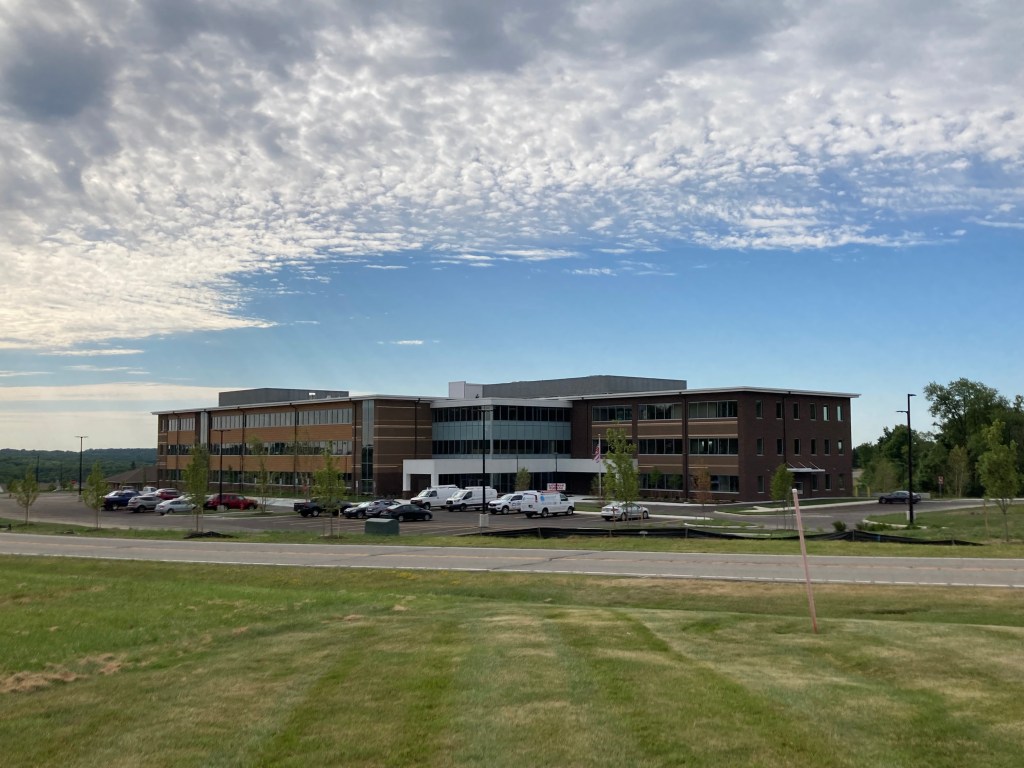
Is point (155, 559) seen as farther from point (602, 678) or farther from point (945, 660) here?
point (945, 660)

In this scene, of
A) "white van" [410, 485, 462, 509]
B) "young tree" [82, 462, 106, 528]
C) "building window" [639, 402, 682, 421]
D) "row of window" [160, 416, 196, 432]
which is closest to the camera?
"young tree" [82, 462, 106, 528]

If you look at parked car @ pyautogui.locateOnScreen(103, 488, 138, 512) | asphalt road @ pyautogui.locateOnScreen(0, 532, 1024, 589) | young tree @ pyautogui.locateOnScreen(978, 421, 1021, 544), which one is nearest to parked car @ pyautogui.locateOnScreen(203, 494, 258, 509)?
parked car @ pyautogui.locateOnScreen(103, 488, 138, 512)

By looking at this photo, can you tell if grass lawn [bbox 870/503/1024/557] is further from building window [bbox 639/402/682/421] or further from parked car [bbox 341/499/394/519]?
parked car [bbox 341/499/394/519]

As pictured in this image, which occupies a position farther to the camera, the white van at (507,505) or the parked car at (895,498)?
the parked car at (895,498)

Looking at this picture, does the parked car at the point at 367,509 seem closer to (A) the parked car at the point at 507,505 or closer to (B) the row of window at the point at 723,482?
(A) the parked car at the point at 507,505

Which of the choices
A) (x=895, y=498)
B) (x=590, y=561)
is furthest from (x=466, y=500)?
(x=590, y=561)

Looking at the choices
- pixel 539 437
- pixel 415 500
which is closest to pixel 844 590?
pixel 415 500

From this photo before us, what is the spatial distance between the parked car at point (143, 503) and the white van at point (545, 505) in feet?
103

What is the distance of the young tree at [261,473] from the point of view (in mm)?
74000

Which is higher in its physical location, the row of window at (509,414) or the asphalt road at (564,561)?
the row of window at (509,414)

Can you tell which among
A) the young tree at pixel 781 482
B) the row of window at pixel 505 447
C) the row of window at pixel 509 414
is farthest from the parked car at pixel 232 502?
the young tree at pixel 781 482

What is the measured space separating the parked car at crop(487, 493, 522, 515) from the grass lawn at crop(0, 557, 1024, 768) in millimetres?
44950

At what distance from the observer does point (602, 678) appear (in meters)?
11.5

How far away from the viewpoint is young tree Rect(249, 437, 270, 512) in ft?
243
